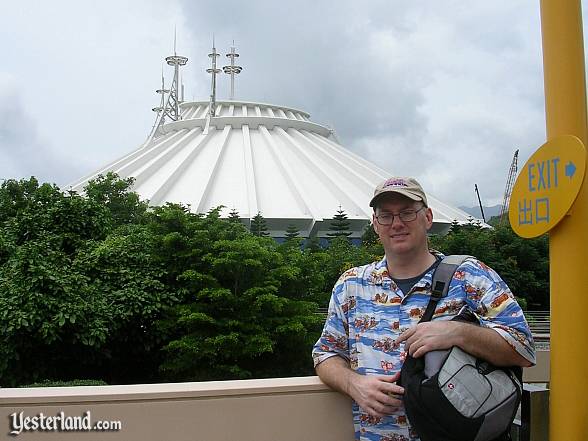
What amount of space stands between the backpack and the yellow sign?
65 centimetres

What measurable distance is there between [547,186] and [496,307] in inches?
22.9

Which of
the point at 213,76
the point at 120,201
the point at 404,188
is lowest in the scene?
the point at 404,188

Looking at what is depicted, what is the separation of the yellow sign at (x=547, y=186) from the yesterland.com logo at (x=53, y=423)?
2.08 metres

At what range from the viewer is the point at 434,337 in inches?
75.5

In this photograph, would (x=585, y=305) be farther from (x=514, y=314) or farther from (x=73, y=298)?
(x=73, y=298)

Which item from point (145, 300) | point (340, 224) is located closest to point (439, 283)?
point (145, 300)

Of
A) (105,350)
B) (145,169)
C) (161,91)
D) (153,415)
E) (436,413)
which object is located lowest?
(105,350)

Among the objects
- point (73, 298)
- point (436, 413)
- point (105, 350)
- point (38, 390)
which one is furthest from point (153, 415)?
point (105, 350)

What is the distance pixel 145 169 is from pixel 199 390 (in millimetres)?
33947

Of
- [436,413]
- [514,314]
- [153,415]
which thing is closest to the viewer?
[436,413]

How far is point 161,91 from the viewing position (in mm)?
47531

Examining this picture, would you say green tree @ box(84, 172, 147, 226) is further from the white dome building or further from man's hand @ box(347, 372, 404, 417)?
man's hand @ box(347, 372, 404, 417)

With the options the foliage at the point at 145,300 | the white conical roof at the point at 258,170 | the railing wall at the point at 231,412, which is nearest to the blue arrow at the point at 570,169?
the railing wall at the point at 231,412

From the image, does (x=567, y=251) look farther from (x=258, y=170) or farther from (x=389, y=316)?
(x=258, y=170)
